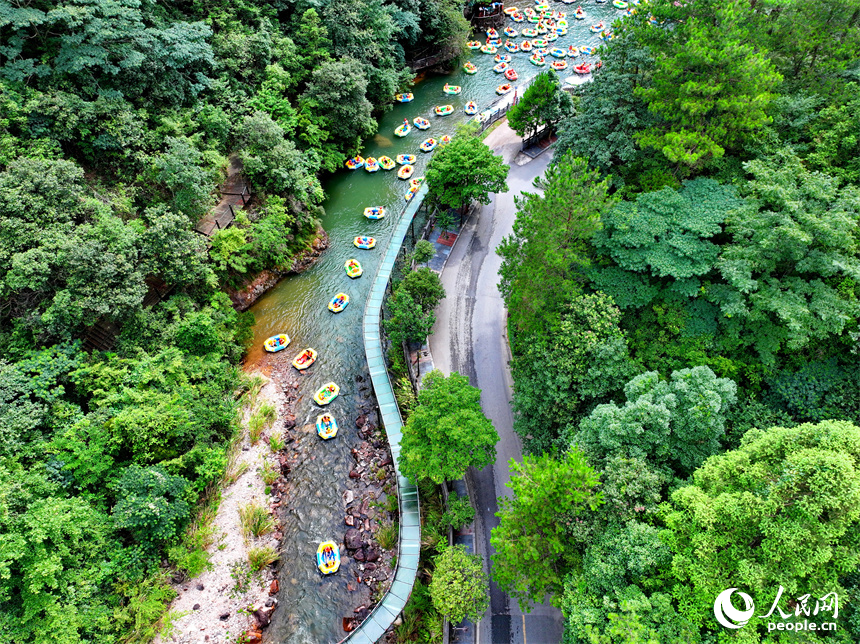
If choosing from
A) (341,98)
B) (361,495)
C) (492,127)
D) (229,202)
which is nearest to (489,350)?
(361,495)

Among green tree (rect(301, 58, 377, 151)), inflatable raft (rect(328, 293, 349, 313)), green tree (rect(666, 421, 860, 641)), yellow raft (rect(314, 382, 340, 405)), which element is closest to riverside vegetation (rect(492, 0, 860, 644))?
green tree (rect(666, 421, 860, 641))

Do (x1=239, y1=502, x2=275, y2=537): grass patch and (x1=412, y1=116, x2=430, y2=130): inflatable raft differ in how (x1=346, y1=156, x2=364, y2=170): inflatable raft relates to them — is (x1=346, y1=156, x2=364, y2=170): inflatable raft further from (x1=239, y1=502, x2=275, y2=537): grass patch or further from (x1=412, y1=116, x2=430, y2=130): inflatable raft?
(x1=239, y1=502, x2=275, y2=537): grass patch

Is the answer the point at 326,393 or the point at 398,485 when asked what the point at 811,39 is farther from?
the point at 326,393

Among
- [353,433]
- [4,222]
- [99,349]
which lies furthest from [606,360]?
[4,222]

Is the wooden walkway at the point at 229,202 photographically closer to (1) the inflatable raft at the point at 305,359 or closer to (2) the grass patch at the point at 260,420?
(1) the inflatable raft at the point at 305,359

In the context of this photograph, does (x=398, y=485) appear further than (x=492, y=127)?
No

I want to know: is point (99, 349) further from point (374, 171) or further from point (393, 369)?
point (374, 171)

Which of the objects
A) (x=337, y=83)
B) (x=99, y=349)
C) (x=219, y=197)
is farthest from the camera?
(x=337, y=83)
